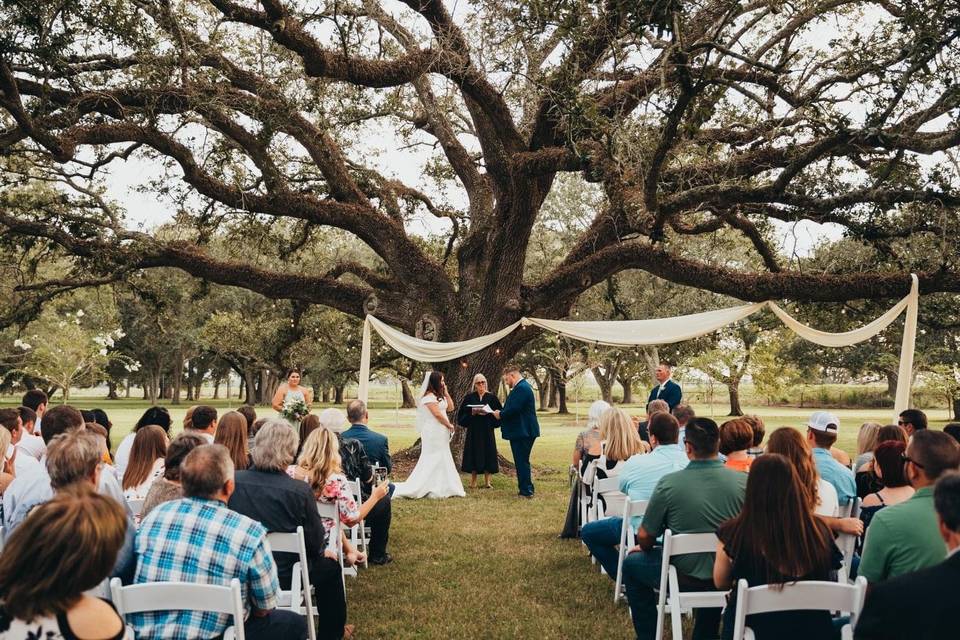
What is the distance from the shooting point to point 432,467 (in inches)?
443

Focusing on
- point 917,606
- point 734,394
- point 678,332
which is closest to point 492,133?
point 678,332

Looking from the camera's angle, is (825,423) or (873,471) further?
(873,471)

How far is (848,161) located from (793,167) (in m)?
4.11

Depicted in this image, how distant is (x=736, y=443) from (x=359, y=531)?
158 inches

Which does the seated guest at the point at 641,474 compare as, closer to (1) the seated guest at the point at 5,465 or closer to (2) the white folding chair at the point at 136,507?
(2) the white folding chair at the point at 136,507

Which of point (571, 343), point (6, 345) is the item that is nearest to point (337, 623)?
point (571, 343)

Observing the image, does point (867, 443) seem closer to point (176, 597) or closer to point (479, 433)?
point (176, 597)

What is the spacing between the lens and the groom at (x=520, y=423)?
1126 centimetres

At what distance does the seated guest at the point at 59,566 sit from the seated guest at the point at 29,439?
4.37 meters

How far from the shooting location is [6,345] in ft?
133

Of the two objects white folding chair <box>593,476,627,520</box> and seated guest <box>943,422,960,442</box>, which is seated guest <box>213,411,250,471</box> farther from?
seated guest <box>943,422,960,442</box>

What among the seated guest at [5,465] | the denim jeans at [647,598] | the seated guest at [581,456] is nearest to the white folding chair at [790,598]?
the denim jeans at [647,598]

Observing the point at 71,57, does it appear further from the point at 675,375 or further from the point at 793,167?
the point at 675,375

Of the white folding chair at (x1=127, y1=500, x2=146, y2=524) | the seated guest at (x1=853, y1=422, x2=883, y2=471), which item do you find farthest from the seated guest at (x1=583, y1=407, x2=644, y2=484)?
the white folding chair at (x1=127, y1=500, x2=146, y2=524)
